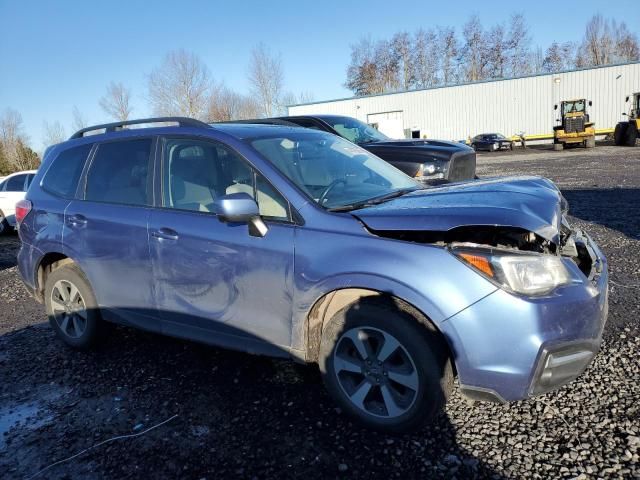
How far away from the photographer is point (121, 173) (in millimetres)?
3820

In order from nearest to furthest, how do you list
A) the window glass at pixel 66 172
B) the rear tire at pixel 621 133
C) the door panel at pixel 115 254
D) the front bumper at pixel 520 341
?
the front bumper at pixel 520 341 < the door panel at pixel 115 254 < the window glass at pixel 66 172 < the rear tire at pixel 621 133

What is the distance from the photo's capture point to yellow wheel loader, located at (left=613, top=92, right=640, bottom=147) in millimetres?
28812

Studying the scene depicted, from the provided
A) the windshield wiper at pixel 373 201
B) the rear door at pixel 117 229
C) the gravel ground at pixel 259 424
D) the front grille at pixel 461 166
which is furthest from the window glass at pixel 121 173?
the front grille at pixel 461 166

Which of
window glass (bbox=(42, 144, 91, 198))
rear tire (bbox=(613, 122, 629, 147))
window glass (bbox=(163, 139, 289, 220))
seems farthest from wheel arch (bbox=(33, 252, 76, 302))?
rear tire (bbox=(613, 122, 629, 147))

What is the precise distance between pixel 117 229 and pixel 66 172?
1.03 meters

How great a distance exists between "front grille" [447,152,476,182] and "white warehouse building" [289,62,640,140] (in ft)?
109

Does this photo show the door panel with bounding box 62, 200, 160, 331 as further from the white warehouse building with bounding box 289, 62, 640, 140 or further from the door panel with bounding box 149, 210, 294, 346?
the white warehouse building with bounding box 289, 62, 640, 140

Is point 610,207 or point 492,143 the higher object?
point 492,143

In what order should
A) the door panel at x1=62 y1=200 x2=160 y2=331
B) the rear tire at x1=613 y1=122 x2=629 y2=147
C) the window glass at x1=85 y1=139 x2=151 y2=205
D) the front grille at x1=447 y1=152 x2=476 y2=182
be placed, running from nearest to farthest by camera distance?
the door panel at x1=62 y1=200 x2=160 y2=331 → the window glass at x1=85 y1=139 x2=151 y2=205 → the front grille at x1=447 y1=152 x2=476 y2=182 → the rear tire at x1=613 y1=122 x2=629 y2=147

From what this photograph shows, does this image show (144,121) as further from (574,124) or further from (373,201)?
(574,124)

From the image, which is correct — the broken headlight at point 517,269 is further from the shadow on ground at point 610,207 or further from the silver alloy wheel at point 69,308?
the shadow on ground at point 610,207

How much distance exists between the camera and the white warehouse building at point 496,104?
3662cm

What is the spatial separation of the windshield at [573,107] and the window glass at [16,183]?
1196 inches

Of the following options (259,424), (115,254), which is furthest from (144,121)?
(259,424)
